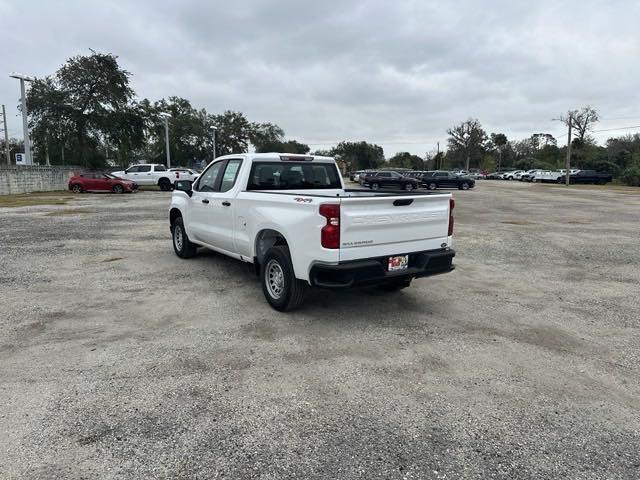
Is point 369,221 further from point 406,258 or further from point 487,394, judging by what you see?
point 487,394

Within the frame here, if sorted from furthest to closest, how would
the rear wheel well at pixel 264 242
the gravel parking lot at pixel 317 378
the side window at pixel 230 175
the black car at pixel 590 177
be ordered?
the black car at pixel 590 177
the side window at pixel 230 175
the rear wheel well at pixel 264 242
the gravel parking lot at pixel 317 378

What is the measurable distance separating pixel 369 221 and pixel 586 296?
3.83m

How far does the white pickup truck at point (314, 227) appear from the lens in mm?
4582

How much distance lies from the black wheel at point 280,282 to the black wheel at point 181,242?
3.17 meters

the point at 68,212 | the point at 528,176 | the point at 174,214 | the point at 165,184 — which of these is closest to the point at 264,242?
the point at 174,214

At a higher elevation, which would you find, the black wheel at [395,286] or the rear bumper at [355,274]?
the rear bumper at [355,274]

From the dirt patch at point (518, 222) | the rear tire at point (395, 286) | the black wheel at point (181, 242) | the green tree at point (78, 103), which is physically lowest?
the rear tire at point (395, 286)

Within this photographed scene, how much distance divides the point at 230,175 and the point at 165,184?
27.3 metres

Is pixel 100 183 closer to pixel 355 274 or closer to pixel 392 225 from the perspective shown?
pixel 392 225

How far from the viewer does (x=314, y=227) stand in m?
4.60

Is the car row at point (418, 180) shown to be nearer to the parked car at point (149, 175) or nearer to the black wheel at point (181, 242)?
the parked car at point (149, 175)

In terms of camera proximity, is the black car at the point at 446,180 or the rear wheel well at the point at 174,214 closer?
the rear wheel well at the point at 174,214

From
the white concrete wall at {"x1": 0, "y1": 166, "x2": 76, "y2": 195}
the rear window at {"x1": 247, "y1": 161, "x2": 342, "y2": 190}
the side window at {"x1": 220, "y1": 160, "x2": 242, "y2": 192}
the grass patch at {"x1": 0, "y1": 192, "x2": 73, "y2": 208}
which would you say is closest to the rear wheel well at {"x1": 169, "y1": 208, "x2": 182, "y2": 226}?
the side window at {"x1": 220, "y1": 160, "x2": 242, "y2": 192}

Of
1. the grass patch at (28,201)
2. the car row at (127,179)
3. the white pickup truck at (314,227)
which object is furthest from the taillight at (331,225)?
the car row at (127,179)
